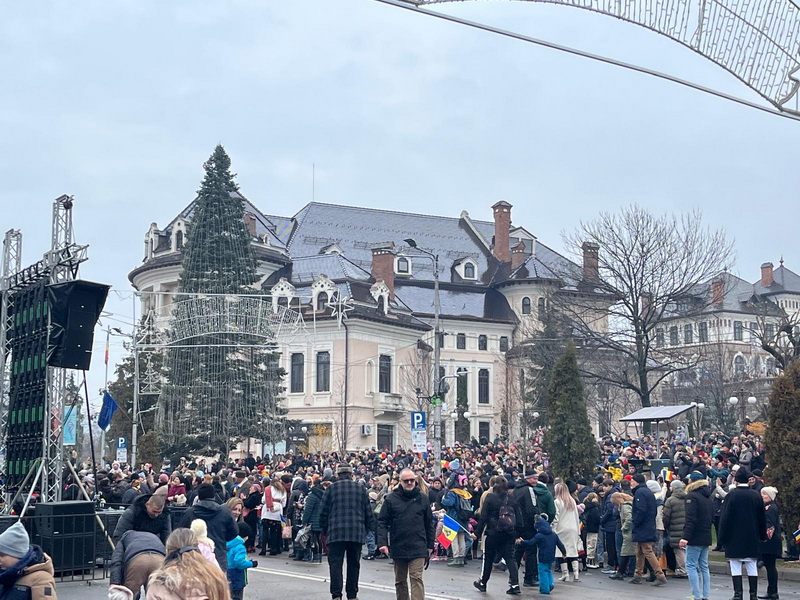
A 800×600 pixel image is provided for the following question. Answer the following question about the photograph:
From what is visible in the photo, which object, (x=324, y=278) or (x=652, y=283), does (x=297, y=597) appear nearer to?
(x=652, y=283)

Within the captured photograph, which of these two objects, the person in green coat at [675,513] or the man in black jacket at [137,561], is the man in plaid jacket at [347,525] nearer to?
the man in black jacket at [137,561]

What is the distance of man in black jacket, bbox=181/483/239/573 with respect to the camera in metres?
10.4

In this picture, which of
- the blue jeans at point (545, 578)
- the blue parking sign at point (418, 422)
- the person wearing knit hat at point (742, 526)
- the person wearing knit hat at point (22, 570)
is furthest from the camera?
the blue parking sign at point (418, 422)

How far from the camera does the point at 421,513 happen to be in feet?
39.4

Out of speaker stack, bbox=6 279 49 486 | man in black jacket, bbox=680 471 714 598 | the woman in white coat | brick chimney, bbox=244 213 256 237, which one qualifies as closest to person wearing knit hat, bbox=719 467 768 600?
man in black jacket, bbox=680 471 714 598

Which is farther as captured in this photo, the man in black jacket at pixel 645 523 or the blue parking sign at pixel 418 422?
the blue parking sign at pixel 418 422

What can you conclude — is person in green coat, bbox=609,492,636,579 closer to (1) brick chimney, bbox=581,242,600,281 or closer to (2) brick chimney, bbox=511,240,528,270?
(1) brick chimney, bbox=581,242,600,281

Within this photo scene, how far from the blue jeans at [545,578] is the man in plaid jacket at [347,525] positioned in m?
3.46

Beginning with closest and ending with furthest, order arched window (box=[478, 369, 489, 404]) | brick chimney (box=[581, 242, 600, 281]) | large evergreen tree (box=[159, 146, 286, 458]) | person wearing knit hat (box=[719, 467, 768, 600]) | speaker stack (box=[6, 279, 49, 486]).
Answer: person wearing knit hat (box=[719, 467, 768, 600])
speaker stack (box=[6, 279, 49, 486])
brick chimney (box=[581, 242, 600, 281])
large evergreen tree (box=[159, 146, 286, 458])
arched window (box=[478, 369, 489, 404])

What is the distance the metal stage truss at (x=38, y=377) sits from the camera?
17.3m

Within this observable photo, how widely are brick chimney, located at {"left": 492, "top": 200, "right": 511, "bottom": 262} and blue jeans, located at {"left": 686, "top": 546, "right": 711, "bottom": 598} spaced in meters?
77.4

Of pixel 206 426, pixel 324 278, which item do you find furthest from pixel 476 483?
pixel 324 278

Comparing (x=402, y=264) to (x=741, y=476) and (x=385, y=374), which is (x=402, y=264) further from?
(x=741, y=476)

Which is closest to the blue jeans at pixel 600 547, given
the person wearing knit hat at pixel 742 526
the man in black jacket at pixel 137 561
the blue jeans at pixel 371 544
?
the blue jeans at pixel 371 544
